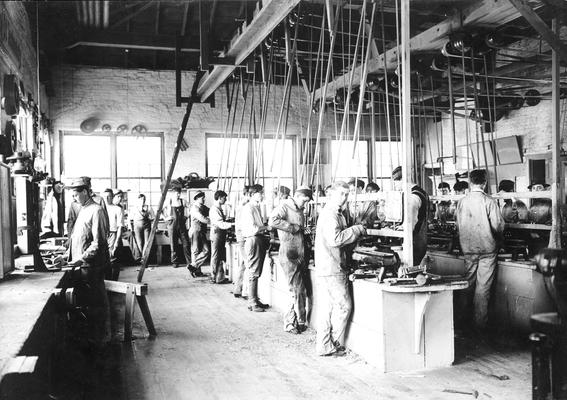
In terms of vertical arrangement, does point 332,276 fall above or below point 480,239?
below

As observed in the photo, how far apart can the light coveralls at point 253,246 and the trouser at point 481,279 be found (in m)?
2.80

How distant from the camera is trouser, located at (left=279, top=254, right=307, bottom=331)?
5824 millimetres

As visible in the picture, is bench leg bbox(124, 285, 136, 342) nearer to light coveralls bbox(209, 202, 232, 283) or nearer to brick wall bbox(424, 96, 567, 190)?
light coveralls bbox(209, 202, 232, 283)

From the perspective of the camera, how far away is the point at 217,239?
30.0 ft

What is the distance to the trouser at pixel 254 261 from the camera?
7160 mm

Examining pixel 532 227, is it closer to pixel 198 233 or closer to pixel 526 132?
pixel 198 233

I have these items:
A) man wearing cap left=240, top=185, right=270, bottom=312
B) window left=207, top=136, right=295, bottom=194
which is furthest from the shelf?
window left=207, top=136, right=295, bottom=194

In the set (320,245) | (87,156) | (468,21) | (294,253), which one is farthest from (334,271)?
(87,156)

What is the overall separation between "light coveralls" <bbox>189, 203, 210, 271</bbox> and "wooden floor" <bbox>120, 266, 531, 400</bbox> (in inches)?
148

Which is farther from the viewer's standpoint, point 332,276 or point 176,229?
point 176,229

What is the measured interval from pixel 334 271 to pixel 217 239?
4.65 meters

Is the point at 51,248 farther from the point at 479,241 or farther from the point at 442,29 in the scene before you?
the point at 442,29

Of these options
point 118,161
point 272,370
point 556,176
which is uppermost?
point 118,161

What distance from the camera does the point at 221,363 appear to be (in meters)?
4.77
